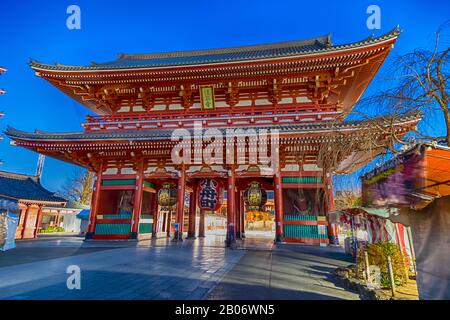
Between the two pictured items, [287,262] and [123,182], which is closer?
[287,262]

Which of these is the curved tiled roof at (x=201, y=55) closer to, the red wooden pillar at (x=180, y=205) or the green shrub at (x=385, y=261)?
the red wooden pillar at (x=180, y=205)

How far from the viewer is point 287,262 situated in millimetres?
7664

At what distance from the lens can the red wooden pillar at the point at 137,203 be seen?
13234mm

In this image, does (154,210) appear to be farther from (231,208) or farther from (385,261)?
(385,261)

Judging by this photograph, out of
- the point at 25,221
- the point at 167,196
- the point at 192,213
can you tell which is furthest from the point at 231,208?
the point at 25,221

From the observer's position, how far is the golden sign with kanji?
13.9 meters

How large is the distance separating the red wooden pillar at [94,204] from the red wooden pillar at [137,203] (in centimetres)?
234

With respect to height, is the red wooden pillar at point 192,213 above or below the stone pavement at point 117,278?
above

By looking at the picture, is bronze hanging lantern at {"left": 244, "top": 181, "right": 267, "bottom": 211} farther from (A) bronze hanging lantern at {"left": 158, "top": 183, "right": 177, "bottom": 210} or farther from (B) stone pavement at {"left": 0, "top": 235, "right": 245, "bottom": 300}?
(B) stone pavement at {"left": 0, "top": 235, "right": 245, "bottom": 300}

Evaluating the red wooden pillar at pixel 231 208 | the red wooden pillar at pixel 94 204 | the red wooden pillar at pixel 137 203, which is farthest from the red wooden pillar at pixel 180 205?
the red wooden pillar at pixel 94 204

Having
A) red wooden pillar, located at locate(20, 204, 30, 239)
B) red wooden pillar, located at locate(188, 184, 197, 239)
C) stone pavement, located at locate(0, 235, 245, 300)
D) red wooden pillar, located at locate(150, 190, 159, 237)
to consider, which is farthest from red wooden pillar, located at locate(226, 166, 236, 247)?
red wooden pillar, located at locate(20, 204, 30, 239)

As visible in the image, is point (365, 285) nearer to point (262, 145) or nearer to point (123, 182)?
point (262, 145)
